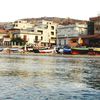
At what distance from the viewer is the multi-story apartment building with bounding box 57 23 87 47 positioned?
13238cm

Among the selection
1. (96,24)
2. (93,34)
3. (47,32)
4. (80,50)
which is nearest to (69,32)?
(93,34)

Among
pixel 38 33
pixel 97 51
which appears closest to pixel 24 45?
pixel 38 33

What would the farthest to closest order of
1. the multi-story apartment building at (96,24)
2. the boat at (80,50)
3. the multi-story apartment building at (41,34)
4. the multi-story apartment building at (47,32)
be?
the multi-story apartment building at (47,32)
the multi-story apartment building at (41,34)
the multi-story apartment building at (96,24)
the boat at (80,50)

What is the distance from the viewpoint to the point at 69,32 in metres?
135

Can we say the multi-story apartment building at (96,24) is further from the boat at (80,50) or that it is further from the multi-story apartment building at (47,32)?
the multi-story apartment building at (47,32)

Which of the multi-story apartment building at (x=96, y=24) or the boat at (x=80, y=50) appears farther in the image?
the multi-story apartment building at (x=96, y=24)

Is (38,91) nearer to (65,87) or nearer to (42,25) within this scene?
(65,87)

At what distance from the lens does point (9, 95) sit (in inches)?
959

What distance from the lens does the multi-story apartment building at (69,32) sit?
13238cm

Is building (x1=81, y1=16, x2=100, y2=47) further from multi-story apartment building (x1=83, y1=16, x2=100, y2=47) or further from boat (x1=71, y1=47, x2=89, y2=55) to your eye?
boat (x1=71, y1=47, x2=89, y2=55)

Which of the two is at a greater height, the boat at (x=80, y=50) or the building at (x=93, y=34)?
the building at (x=93, y=34)

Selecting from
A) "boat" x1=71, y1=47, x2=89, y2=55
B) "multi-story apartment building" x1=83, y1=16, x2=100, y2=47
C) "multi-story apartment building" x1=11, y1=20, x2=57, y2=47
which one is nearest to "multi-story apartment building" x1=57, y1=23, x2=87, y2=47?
"multi-story apartment building" x1=83, y1=16, x2=100, y2=47

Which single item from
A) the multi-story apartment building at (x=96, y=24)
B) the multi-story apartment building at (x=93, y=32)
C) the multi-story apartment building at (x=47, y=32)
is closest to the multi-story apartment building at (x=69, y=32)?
the multi-story apartment building at (x=93, y=32)

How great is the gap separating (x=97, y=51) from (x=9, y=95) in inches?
3280
